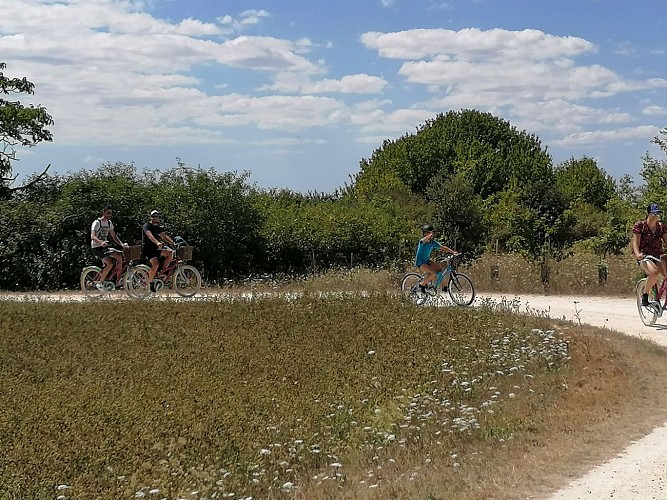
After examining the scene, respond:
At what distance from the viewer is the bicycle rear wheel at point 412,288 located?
17.1 metres

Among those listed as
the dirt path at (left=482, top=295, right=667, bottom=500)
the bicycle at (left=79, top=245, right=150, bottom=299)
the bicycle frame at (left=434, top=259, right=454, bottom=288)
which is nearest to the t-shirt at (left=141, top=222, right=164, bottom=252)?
the bicycle at (left=79, top=245, right=150, bottom=299)

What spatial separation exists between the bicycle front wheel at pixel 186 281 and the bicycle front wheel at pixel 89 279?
1.82 meters

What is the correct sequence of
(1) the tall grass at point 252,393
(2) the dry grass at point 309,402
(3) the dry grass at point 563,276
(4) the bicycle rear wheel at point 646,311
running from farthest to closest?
(3) the dry grass at point 563,276 → (4) the bicycle rear wheel at point 646,311 → (1) the tall grass at point 252,393 → (2) the dry grass at point 309,402

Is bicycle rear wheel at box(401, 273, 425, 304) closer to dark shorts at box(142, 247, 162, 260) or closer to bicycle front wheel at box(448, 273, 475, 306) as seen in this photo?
bicycle front wheel at box(448, 273, 475, 306)

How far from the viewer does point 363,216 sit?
86.3ft

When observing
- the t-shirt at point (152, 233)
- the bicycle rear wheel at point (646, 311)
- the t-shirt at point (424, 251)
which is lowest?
the bicycle rear wheel at point (646, 311)

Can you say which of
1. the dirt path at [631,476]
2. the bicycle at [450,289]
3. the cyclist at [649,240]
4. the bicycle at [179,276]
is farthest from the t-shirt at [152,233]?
the dirt path at [631,476]

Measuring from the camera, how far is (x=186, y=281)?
1919 cm

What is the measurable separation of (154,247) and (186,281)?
1117 mm

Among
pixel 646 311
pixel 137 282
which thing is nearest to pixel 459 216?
pixel 137 282

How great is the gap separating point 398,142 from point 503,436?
58.9m

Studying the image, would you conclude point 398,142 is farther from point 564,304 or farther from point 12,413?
point 12,413

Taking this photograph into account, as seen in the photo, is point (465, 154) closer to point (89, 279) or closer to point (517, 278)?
point (517, 278)

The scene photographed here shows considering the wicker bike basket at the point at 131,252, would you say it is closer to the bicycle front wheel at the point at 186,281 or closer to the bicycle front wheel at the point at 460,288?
the bicycle front wheel at the point at 186,281
